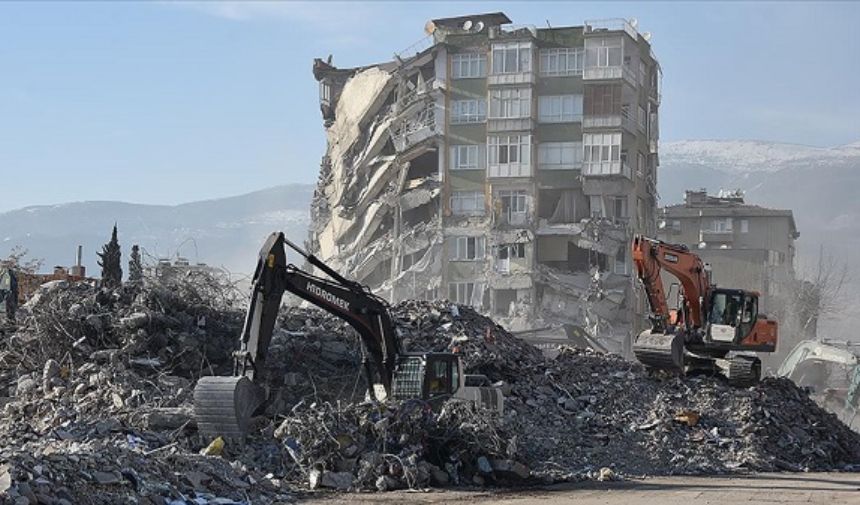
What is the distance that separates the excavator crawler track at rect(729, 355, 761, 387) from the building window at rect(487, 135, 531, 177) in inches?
1414

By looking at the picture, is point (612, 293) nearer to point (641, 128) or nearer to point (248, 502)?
point (641, 128)

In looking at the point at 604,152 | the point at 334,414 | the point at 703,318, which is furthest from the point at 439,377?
the point at 604,152

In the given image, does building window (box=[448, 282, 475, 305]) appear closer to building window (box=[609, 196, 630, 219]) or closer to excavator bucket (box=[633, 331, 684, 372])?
building window (box=[609, 196, 630, 219])

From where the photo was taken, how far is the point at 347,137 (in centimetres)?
7056

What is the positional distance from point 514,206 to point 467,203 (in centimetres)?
254

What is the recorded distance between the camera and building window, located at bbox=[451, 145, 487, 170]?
210 feet

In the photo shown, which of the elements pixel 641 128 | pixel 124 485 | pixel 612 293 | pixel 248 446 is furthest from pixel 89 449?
pixel 641 128

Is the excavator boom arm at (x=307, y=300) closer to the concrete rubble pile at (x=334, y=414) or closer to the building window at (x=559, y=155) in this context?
the concrete rubble pile at (x=334, y=414)

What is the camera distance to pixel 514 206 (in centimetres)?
6344

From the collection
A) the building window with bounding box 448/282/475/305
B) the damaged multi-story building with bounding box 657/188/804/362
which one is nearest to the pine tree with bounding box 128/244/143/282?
the building window with bounding box 448/282/475/305

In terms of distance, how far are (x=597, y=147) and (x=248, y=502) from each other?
48292 mm

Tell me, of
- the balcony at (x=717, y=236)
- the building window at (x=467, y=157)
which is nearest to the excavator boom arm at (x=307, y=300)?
the building window at (x=467, y=157)

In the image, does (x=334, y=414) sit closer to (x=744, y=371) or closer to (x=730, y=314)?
(x=744, y=371)

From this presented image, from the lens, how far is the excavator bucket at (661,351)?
2705 cm
